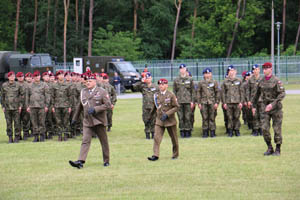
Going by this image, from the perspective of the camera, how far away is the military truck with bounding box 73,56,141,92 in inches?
1652

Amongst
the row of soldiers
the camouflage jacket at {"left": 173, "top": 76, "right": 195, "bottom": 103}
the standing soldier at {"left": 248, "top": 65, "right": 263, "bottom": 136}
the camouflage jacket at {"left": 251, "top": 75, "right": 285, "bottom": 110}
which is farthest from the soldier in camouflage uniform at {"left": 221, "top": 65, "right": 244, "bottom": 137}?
the camouflage jacket at {"left": 251, "top": 75, "right": 285, "bottom": 110}

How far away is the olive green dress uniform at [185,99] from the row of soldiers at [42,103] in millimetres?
2624

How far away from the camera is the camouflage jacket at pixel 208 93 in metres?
16.9

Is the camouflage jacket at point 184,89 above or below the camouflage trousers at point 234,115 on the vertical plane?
above

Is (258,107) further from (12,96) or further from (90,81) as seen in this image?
(12,96)

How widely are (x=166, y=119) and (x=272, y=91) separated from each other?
8.05 feet

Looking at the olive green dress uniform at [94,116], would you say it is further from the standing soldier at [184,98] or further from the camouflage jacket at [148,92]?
the standing soldier at [184,98]

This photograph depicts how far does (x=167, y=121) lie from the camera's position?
12.6m

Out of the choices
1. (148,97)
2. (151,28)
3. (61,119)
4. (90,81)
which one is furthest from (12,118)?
(151,28)

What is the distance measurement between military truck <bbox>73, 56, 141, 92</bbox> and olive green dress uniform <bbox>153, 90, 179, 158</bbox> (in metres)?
28.1

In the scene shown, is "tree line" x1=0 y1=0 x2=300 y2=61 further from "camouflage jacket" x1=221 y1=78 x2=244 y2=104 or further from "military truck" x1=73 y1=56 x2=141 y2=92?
"camouflage jacket" x1=221 y1=78 x2=244 y2=104

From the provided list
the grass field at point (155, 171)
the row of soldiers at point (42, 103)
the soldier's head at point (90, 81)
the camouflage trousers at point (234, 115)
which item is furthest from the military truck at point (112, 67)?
the soldier's head at point (90, 81)

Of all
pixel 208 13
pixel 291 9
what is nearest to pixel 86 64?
pixel 208 13

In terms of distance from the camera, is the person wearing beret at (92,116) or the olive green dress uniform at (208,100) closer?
the person wearing beret at (92,116)
